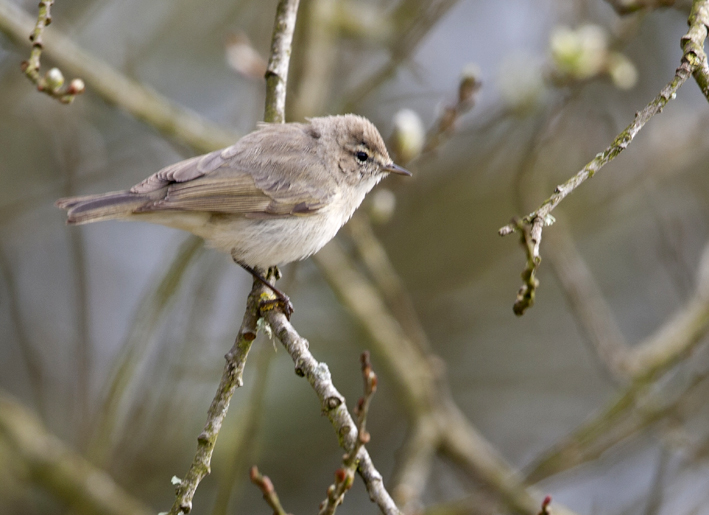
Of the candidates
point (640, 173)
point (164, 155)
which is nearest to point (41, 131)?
point (164, 155)

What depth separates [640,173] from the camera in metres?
6.31

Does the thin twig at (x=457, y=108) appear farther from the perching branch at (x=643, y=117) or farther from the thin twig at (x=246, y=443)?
the perching branch at (x=643, y=117)

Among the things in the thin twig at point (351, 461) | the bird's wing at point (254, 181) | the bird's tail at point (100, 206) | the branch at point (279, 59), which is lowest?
the thin twig at point (351, 461)

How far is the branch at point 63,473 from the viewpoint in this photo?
4848mm

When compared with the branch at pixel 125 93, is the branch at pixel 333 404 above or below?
below

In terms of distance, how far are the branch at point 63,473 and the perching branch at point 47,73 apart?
274cm

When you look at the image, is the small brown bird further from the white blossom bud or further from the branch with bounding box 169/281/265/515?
the branch with bounding box 169/281/265/515

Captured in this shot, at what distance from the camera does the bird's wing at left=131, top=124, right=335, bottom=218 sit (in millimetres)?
4051

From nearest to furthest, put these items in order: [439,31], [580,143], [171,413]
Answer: [171,413], [580,143], [439,31]

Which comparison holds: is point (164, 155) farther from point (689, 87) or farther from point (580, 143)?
point (689, 87)

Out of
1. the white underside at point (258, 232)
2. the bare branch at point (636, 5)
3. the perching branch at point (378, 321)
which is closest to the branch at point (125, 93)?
the perching branch at point (378, 321)

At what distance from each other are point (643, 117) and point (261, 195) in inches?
94.3

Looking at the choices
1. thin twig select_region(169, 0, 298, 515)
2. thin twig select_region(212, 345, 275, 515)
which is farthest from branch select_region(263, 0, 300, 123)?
thin twig select_region(212, 345, 275, 515)

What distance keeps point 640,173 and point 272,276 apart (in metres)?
3.84
